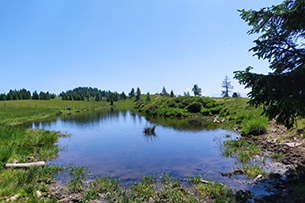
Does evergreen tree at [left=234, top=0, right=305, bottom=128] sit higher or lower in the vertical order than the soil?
higher

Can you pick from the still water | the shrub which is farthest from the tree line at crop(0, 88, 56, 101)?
the still water

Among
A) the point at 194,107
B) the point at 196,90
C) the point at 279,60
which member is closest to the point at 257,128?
the point at 279,60

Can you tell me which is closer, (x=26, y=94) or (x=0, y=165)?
(x=0, y=165)

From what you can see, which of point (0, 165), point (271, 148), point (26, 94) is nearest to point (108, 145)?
point (0, 165)

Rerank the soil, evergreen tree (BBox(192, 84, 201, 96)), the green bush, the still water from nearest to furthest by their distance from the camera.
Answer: the soil
the still water
the green bush
evergreen tree (BBox(192, 84, 201, 96))

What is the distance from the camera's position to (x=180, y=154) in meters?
18.3

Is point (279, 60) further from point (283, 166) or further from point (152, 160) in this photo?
point (152, 160)

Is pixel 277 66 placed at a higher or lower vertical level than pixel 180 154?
higher

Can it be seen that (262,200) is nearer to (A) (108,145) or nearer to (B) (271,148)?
(B) (271,148)

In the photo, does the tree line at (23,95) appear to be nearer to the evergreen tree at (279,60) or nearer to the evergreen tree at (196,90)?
the evergreen tree at (196,90)

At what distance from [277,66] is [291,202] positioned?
209 inches

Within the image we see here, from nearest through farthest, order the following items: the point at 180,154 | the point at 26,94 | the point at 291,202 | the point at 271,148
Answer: the point at 291,202 < the point at 271,148 < the point at 180,154 < the point at 26,94

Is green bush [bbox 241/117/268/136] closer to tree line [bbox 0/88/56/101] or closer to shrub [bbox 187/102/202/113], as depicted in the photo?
shrub [bbox 187/102/202/113]

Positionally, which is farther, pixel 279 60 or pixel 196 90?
pixel 196 90
